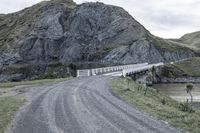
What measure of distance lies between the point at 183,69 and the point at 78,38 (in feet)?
151

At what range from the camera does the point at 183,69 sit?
142500 mm

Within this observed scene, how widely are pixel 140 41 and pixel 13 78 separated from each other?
61.7 metres

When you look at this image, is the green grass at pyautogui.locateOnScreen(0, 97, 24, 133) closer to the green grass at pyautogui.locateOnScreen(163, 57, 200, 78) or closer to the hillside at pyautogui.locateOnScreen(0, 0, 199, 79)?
the green grass at pyautogui.locateOnScreen(163, 57, 200, 78)

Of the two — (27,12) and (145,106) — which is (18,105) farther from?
(27,12)

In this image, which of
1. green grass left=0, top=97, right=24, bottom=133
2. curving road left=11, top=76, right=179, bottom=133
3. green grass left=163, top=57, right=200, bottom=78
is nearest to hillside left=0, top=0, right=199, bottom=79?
green grass left=163, top=57, right=200, bottom=78

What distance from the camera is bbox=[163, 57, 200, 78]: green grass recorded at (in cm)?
13450

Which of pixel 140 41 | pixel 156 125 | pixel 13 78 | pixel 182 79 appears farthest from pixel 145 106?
pixel 140 41

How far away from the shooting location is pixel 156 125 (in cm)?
1755

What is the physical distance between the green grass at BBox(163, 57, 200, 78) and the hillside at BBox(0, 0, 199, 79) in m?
15.3

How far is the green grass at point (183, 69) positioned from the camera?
441 ft

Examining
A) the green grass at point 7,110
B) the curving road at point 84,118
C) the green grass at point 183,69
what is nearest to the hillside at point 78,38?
the green grass at point 183,69

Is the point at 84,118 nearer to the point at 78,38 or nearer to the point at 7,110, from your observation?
the point at 7,110

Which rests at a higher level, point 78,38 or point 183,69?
point 78,38

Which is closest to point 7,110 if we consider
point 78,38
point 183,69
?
point 183,69
